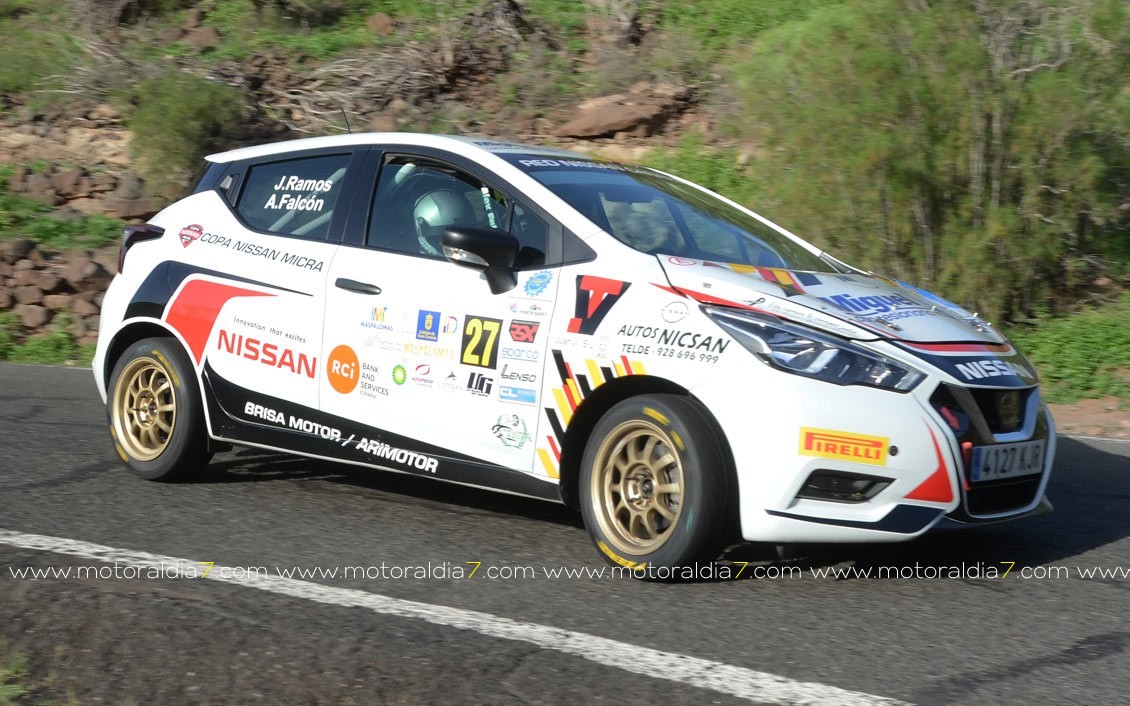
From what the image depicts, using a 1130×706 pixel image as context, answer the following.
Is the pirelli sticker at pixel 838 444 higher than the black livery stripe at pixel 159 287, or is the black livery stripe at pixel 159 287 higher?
the pirelli sticker at pixel 838 444

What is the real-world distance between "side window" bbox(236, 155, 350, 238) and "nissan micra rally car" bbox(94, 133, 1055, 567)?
0.01 metres

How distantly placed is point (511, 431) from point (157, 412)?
85.4 inches

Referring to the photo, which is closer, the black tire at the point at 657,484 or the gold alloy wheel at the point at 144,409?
the black tire at the point at 657,484

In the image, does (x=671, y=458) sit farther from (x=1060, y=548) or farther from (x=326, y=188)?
(x=326, y=188)

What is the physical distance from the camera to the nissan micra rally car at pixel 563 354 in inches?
171

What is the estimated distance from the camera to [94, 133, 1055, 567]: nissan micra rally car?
4.35 meters

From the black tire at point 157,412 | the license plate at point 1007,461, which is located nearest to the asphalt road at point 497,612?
the black tire at point 157,412

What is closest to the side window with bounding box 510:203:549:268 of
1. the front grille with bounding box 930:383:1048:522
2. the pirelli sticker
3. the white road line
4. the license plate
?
the pirelli sticker

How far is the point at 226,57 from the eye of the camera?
54.0 feet

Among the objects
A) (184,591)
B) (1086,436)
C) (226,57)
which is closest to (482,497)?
(184,591)

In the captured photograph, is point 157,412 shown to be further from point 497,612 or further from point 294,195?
point 497,612

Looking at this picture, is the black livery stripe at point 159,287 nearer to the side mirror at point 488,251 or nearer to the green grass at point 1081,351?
the side mirror at point 488,251

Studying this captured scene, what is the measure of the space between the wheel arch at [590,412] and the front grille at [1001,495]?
997 mm

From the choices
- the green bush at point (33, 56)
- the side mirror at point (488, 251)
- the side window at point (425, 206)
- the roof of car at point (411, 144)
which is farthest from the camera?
the green bush at point (33, 56)
